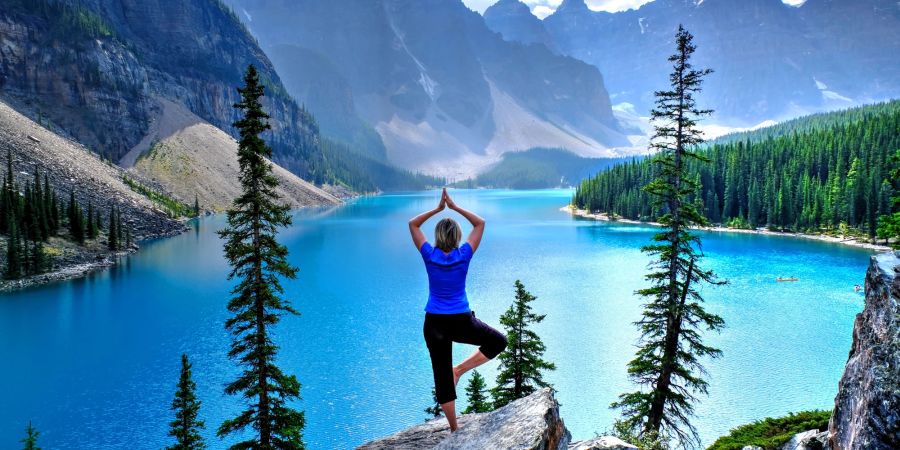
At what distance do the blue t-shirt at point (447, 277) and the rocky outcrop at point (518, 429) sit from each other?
1822 mm

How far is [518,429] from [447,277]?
2.40 m

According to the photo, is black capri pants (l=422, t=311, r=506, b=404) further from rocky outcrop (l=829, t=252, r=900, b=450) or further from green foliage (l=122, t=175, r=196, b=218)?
green foliage (l=122, t=175, r=196, b=218)

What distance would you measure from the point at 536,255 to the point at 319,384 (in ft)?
183

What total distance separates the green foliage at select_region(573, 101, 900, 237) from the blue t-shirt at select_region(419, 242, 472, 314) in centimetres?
8956

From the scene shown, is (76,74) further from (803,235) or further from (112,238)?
(803,235)

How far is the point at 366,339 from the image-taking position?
43.5 m

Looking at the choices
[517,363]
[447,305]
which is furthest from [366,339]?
[447,305]

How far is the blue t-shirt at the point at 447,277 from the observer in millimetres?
7691

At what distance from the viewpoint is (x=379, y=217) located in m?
159

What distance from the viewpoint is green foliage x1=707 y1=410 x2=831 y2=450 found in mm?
11406

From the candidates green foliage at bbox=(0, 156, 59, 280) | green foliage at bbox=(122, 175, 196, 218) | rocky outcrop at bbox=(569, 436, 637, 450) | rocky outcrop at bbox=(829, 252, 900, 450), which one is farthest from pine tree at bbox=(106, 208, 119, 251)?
rocky outcrop at bbox=(829, 252, 900, 450)

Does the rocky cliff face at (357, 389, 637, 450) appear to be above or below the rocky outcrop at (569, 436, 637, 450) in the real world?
above

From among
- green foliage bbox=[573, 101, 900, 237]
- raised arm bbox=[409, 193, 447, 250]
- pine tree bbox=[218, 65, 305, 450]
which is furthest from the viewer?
green foliage bbox=[573, 101, 900, 237]

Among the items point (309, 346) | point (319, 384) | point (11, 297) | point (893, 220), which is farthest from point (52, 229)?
point (893, 220)
